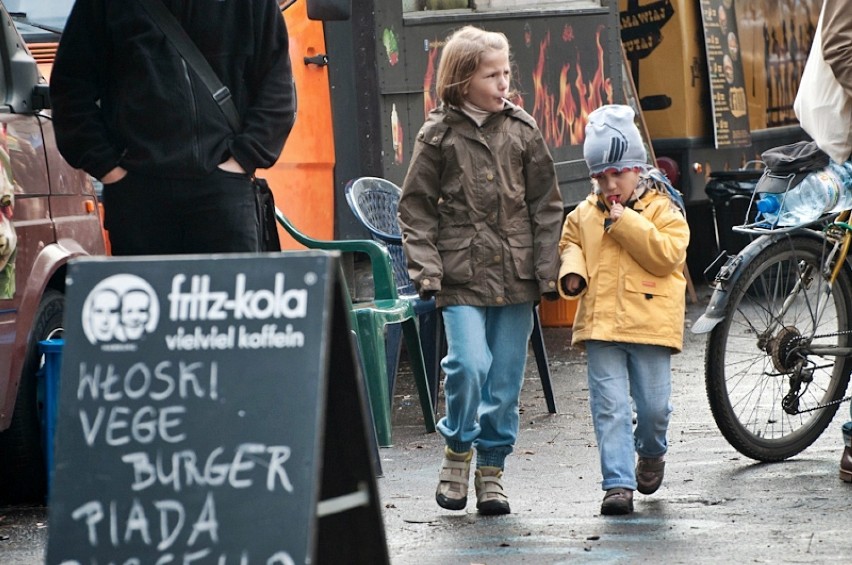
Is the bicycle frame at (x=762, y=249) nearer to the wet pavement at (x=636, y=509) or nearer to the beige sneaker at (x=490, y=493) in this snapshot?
the wet pavement at (x=636, y=509)

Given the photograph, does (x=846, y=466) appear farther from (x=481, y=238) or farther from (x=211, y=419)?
(x=211, y=419)

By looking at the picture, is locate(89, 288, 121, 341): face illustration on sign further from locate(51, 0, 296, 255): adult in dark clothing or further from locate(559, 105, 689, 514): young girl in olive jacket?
locate(559, 105, 689, 514): young girl in olive jacket

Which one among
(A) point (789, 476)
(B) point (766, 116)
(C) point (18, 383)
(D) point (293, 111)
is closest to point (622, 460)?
(A) point (789, 476)

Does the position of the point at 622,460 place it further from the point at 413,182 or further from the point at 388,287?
the point at 388,287

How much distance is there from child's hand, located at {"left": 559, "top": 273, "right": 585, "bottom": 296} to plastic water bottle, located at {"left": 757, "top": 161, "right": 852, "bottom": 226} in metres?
1.05

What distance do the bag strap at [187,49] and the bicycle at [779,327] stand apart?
6.64 feet

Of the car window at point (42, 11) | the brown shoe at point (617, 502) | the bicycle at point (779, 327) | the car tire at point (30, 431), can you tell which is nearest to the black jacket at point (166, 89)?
the car tire at point (30, 431)

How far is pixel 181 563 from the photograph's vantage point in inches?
139

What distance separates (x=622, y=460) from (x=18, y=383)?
2040mm

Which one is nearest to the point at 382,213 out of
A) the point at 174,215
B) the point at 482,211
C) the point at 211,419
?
the point at 482,211

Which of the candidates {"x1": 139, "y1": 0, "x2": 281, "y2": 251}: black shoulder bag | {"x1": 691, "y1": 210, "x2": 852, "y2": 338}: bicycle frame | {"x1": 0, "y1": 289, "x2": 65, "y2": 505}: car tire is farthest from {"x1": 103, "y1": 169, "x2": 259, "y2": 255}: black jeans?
{"x1": 691, "y1": 210, "x2": 852, "y2": 338}: bicycle frame

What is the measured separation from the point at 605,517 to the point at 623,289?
2.43 feet

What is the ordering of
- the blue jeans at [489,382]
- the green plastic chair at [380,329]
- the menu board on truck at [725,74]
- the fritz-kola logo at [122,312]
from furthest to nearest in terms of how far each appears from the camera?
the menu board on truck at [725,74] < the green plastic chair at [380,329] < the blue jeans at [489,382] < the fritz-kola logo at [122,312]

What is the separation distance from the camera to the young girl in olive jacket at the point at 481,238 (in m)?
5.35
